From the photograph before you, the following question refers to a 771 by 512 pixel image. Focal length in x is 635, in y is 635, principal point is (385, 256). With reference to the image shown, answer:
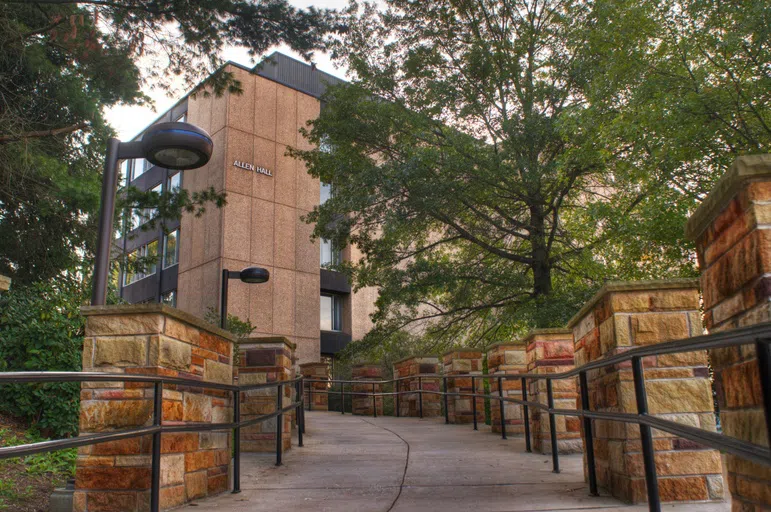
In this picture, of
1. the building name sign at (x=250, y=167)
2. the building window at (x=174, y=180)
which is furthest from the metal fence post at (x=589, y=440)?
the building window at (x=174, y=180)

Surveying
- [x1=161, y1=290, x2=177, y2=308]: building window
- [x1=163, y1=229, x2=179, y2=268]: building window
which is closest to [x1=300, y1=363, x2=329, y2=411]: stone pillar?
[x1=161, y1=290, x2=177, y2=308]: building window

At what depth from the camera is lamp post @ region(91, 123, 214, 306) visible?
16.9 ft

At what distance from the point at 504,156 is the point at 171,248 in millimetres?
17514

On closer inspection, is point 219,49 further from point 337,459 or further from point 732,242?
point 732,242

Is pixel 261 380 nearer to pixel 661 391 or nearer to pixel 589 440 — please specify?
pixel 589 440

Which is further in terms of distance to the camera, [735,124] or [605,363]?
[735,124]

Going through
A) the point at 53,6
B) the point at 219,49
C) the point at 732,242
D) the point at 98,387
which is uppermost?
the point at 53,6

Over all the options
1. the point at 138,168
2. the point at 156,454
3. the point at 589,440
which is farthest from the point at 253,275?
the point at 138,168

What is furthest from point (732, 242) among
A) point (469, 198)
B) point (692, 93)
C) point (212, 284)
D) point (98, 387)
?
point (212, 284)

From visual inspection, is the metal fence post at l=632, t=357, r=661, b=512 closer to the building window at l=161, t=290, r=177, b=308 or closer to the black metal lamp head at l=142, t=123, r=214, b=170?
the black metal lamp head at l=142, t=123, r=214, b=170

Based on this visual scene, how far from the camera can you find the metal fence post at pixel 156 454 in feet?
12.9

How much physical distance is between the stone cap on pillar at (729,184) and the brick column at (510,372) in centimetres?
719

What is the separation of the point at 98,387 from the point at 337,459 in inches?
144

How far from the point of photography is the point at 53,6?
1145 cm
